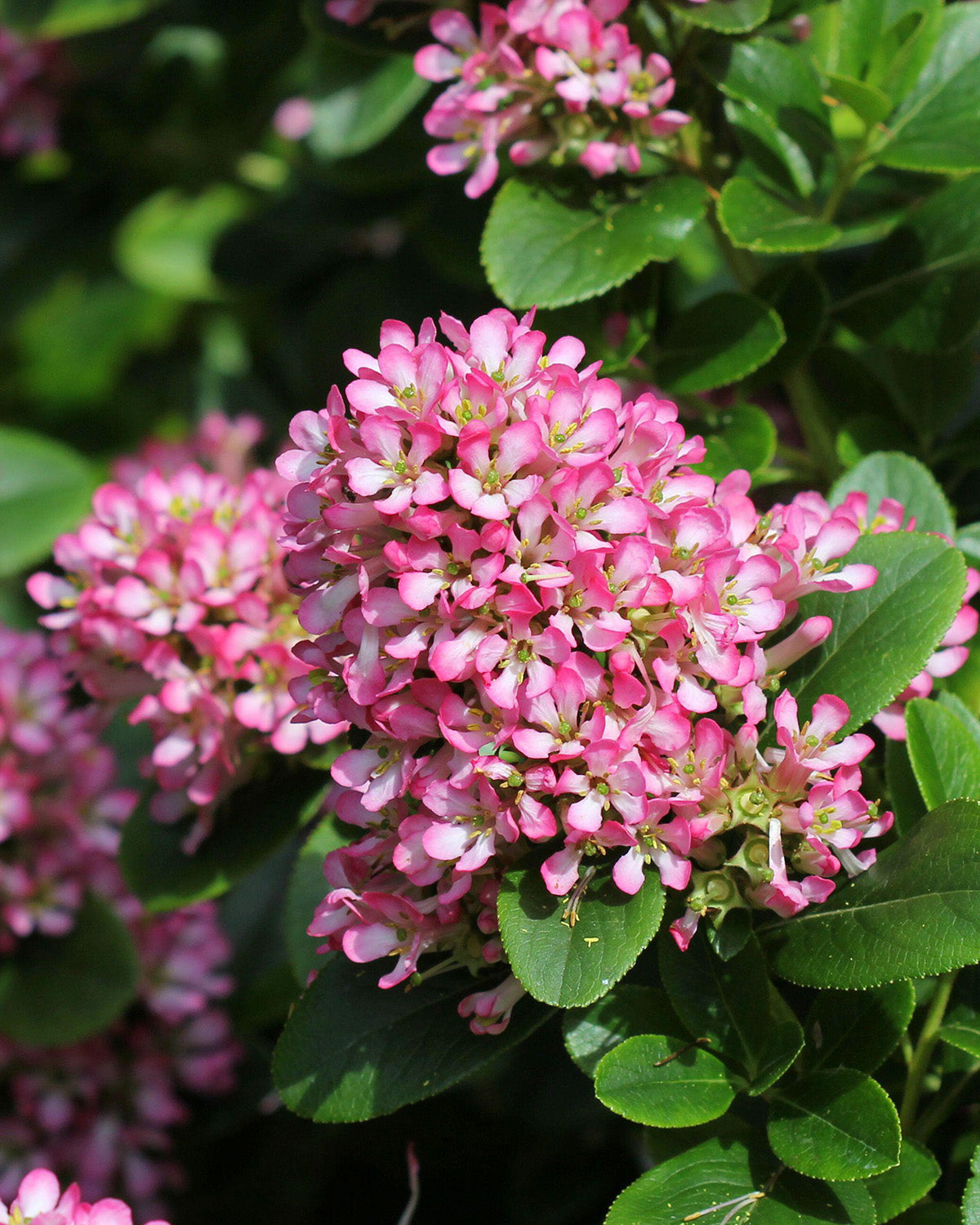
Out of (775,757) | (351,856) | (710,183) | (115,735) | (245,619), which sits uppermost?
(710,183)

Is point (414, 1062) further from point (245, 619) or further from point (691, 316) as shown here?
point (691, 316)

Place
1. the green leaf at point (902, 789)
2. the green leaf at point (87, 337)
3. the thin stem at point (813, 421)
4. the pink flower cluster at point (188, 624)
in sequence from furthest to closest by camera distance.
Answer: the green leaf at point (87, 337) < the thin stem at point (813, 421) < the pink flower cluster at point (188, 624) < the green leaf at point (902, 789)

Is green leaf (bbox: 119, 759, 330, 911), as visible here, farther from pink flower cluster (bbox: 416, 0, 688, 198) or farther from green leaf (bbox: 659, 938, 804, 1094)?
pink flower cluster (bbox: 416, 0, 688, 198)

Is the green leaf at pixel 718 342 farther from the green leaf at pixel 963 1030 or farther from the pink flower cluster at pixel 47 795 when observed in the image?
the pink flower cluster at pixel 47 795

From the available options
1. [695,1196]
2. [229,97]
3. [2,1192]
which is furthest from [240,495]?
[229,97]

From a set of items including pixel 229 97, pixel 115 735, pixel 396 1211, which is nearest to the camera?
pixel 396 1211

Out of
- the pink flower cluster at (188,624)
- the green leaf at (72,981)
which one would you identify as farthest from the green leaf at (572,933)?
the green leaf at (72,981)

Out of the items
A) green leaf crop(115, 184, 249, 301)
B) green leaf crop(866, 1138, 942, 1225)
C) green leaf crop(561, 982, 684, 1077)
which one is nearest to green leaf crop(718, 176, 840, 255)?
green leaf crop(561, 982, 684, 1077)
